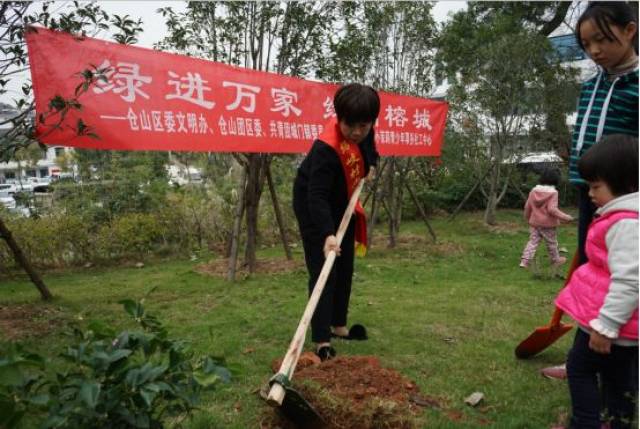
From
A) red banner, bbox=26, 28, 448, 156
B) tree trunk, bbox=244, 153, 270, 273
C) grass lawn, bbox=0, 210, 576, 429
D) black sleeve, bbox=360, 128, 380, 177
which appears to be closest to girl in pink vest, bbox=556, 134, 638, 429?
grass lawn, bbox=0, 210, 576, 429

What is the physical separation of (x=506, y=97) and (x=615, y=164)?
913 cm

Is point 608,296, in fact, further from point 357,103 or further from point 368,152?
point 368,152

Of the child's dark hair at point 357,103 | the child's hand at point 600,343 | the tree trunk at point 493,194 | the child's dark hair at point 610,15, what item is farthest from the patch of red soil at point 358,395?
the tree trunk at point 493,194

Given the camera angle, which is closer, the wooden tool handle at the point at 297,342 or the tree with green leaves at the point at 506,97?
the wooden tool handle at the point at 297,342

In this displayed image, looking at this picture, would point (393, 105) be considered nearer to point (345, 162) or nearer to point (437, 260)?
point (437, 260)

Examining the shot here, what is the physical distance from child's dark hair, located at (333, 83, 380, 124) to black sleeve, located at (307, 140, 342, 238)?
9.2 inches

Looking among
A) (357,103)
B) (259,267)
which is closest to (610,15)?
(357,103)

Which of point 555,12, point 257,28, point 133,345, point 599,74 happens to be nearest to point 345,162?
point 599,74

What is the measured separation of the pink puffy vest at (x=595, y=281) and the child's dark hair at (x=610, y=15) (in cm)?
79

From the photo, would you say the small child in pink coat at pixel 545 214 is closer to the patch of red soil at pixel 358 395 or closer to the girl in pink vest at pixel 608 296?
the patch of red soil at pixel 358 395

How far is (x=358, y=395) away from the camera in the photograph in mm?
2295

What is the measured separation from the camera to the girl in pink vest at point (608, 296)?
1.67 metres

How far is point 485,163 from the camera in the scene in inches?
438

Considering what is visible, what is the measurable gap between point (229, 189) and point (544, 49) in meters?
7.38
